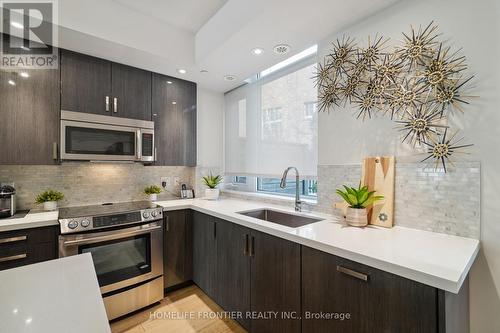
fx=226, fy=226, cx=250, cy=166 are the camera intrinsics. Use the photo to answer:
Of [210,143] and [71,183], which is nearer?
[71,183]

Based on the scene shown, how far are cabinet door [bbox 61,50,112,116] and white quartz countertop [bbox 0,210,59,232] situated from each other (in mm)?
936

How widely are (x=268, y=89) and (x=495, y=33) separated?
1.77 meters

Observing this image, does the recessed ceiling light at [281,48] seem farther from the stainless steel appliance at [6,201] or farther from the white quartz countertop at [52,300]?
the stainless steel appliance at [6,201]

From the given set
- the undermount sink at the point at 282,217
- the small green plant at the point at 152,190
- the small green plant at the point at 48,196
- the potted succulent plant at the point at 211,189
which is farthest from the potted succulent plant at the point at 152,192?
the undermount sink at the point at 282,217

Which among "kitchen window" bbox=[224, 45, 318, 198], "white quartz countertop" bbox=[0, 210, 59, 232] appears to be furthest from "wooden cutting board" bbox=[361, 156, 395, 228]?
"white quartz countertop" bbox=[0, 210, 59, 232]

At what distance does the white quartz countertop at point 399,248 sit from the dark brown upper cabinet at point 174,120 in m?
1.51

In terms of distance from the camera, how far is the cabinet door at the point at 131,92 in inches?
89.7

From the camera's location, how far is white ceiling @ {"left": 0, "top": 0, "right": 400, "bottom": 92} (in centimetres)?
156

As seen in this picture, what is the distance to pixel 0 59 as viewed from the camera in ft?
5.82

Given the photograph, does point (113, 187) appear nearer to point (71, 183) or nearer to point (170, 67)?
point (71, 183)

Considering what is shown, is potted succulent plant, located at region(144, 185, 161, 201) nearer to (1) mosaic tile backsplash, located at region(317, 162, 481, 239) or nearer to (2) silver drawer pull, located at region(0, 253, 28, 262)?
(2) silver drawer pull, located at region(0, 253, 28, 262)

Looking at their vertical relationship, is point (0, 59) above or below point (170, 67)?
below

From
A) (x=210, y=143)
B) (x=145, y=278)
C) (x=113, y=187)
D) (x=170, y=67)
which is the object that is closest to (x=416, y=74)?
(x=170, y=67)

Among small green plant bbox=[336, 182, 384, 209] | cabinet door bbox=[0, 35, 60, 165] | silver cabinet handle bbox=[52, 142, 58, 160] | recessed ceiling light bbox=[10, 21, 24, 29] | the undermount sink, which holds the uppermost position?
recessed ceiling light bbox=[10, 21, 24, 29]
